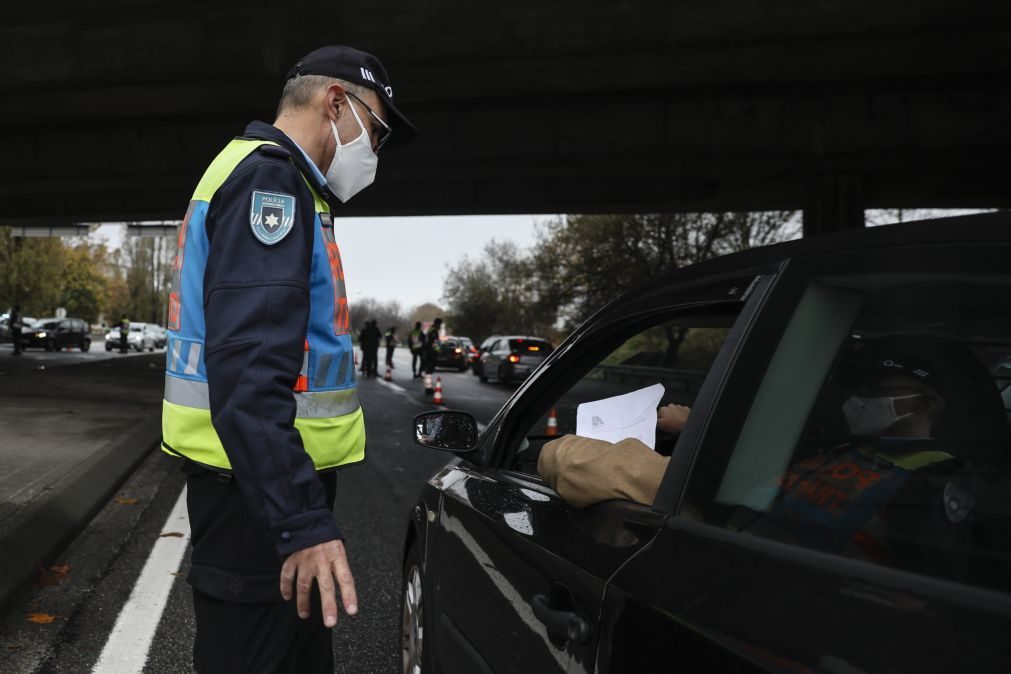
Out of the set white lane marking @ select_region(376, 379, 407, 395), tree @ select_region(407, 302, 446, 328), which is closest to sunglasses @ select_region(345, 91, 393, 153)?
white lane marking @ select_region(376, 379, 407, 395)

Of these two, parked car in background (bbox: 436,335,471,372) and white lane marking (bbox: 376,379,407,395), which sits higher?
parked car in background (bbox: 436,335,471,372)

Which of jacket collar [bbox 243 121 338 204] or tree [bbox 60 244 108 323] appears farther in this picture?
tree [bbox 60 244 108 323]

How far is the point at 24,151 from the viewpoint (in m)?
19.3

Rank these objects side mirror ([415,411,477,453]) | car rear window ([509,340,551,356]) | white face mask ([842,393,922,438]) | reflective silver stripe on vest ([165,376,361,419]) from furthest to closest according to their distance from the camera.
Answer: car rear window ([509,340,551,356]) → side mirror ([415,411,477,453]) → reflective silver stripe on vest ([165,376,361,419]) → white face mask ([842,393,922,438])

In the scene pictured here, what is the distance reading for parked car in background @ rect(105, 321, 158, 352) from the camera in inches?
1965

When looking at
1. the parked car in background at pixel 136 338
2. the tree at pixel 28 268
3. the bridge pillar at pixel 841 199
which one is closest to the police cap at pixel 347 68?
the bridge pillar at pixel 841 199

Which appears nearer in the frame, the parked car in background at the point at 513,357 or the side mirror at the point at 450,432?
the side mirror at the point at 450,432

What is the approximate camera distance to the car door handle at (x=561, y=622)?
1589 mm

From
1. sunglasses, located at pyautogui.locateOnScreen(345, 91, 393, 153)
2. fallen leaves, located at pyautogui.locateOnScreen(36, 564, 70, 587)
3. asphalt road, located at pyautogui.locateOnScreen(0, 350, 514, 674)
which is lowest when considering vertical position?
asphalt road, located at pyautogui.locateOnScreen(0, 350, 514, 674)

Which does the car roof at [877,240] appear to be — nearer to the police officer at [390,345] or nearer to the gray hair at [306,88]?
the gray hair at [306,88]

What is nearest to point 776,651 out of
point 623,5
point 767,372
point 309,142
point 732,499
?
point 732,499

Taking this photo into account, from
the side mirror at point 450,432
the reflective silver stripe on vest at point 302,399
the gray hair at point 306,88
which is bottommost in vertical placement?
the side mirror at point 450,432

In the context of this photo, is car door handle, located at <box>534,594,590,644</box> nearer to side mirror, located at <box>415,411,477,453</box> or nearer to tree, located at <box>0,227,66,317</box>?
side mirror, located at <box>415,411,477,453</box>

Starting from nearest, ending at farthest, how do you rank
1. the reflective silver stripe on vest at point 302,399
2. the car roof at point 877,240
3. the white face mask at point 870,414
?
the car roof at point 877,240, the white face mask at point 870,414, the reflective silver stripe on vest at point 302,399
